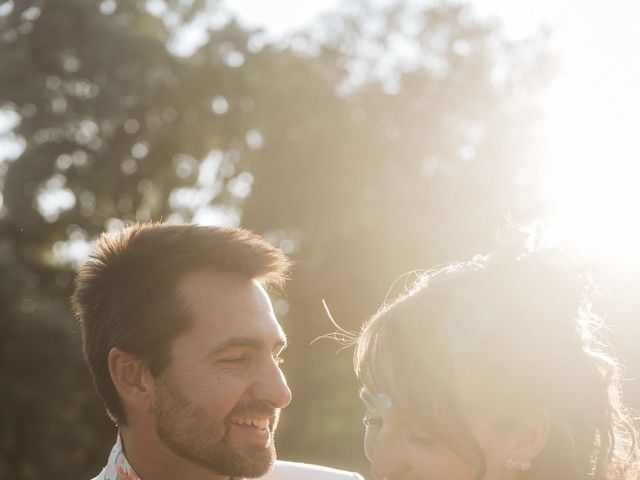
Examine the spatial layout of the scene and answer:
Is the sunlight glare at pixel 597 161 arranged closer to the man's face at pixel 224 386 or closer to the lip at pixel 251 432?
the man's face at pixel 224 386

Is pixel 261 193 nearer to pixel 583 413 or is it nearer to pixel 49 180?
pixel 49 180

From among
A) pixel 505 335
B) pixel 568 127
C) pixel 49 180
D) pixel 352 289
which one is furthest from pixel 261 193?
pixel 505 335

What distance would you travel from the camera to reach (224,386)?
3975 millimetres

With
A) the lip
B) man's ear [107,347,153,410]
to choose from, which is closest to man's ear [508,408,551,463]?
the lip

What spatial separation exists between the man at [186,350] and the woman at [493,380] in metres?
1.04

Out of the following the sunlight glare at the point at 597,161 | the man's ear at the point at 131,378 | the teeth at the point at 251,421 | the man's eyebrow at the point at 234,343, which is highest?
the sunlight glare at the point at 597,161

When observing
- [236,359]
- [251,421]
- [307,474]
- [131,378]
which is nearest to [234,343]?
[236,359]

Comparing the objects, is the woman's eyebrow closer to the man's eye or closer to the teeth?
the man's eye

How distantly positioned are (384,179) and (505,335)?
846 inches

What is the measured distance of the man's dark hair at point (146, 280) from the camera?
13.5 feet

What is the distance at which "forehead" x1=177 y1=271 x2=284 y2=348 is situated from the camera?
4047 millimetres

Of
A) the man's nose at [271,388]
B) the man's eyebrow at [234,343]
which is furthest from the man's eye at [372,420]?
the man's eyebrow at [234,343]

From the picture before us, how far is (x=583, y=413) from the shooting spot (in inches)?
114

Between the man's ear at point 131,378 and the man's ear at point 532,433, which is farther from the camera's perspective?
the man's ear at point 131,378
